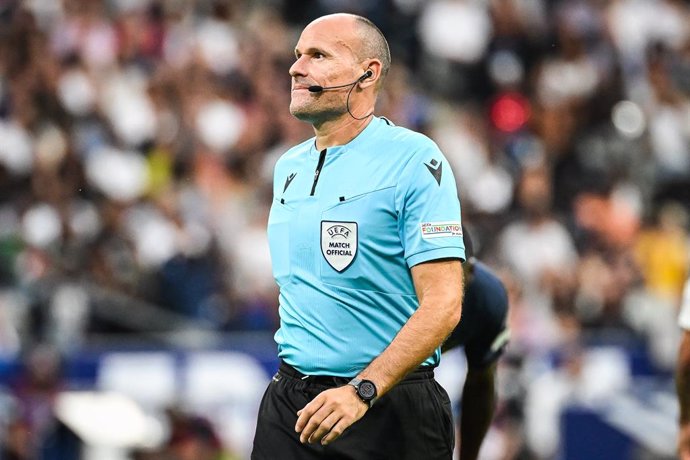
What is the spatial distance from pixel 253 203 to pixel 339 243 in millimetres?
9250

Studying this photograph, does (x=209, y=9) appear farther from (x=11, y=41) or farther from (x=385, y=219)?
(x=385, y=219)

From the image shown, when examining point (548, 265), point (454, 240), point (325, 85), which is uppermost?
point (325, 85)

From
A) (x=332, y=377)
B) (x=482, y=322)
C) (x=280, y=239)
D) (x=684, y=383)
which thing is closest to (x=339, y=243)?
(x=280, y=239)

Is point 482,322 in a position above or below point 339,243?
below

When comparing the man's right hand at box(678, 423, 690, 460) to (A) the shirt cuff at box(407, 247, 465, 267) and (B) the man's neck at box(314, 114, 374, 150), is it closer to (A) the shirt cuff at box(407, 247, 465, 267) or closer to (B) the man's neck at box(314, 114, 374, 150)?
(A) the shirt cuff at box(407, 247, 465, 267)

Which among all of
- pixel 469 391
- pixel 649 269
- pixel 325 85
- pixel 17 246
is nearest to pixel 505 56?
pixel 649 269

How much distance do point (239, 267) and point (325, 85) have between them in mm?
8472

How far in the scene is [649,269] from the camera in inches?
602

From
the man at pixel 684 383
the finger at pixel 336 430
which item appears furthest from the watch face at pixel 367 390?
the man at pixel 684 383

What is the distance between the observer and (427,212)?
475 centimetres

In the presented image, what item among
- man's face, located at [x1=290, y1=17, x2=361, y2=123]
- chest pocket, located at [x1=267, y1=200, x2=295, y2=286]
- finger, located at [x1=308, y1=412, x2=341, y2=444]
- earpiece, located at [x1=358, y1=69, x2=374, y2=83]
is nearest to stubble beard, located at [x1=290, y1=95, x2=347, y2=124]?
man's face, located at [x1=290, y1=17, x2=361, y2=123]

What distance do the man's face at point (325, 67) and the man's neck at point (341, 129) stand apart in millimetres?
72

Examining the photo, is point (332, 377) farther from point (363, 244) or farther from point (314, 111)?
point (314, 111)

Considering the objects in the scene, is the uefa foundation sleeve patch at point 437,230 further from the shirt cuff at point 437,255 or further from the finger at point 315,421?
the finger at point 315,421
